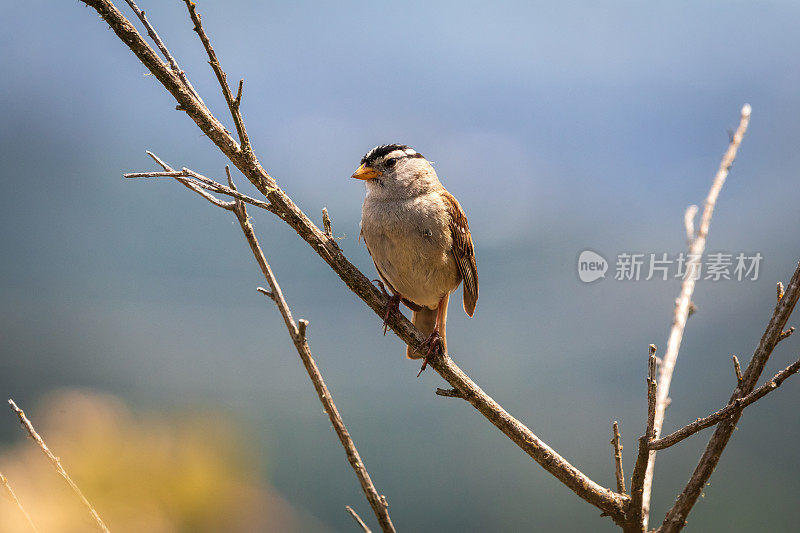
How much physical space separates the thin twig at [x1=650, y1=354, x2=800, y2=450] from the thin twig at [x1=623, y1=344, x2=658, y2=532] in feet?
0.12

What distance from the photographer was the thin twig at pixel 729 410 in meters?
1.40

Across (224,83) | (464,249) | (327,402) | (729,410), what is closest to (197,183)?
(224,83)

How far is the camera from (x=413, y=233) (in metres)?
2.24

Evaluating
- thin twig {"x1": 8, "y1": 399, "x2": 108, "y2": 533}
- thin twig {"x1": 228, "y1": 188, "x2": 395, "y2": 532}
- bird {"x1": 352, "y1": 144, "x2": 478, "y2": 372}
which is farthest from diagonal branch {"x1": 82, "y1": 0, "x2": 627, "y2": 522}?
thin twig {"x1": 8, "y1": 399, "x2": 108, "y2": 533}

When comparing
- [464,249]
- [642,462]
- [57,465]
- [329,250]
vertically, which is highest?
[464,249]

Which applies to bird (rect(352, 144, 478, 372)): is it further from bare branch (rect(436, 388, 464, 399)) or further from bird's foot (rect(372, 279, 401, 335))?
bare branch (rect(436, 388, 464, 399))

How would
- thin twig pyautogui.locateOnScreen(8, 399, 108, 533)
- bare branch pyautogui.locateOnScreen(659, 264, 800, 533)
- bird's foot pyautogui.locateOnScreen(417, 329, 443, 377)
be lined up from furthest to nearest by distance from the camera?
bird's foot pyautogui.locateOnScreen(417, 329, 443, 377) < bare branch pyautogui.locateOnScreen(659, 264, 800, 533) < thin twig pyautogui.locateOnScreen(8, 399, 108, 533)

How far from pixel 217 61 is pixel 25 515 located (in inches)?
42.8

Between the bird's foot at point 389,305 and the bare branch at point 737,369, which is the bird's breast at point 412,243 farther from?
the bare branch at point 737,369

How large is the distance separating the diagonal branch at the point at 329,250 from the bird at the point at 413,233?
0.37 metres

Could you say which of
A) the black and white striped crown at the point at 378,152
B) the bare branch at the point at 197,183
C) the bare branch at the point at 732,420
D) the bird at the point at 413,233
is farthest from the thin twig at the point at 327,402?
the black and white striped crown at the point at 378,152

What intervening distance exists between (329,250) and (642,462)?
3.46 ft

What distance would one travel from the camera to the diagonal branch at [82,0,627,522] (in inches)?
62.1

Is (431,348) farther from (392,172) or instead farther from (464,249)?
(392,172)
